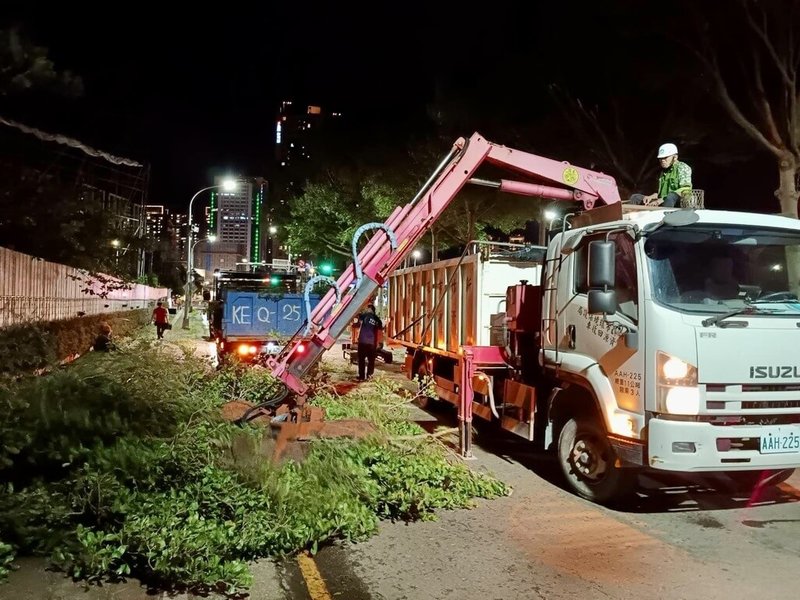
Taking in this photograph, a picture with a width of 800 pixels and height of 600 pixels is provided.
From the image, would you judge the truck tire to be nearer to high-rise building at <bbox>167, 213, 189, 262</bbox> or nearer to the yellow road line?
the yellow road line

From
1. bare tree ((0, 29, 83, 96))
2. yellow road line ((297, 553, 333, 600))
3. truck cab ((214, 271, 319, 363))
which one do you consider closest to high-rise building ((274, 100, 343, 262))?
truck cab ((214, 271, 319, 363))

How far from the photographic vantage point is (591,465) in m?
6.30

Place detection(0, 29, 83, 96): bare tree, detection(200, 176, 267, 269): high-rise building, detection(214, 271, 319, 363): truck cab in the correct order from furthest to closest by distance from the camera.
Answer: detection(200, 176, 267, 269): high-rise building < detection(214, 271, 319, 363): truck cab < detection(0, 29, 83, 96): bare tree

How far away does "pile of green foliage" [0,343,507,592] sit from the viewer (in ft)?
14.4

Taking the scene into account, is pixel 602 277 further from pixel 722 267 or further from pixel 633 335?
pixel 722 267

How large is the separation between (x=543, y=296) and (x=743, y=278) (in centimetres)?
208

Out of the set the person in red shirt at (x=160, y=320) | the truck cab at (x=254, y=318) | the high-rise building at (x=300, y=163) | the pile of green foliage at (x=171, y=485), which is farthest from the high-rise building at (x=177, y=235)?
the pile of green foliage at (x=171, y=485)

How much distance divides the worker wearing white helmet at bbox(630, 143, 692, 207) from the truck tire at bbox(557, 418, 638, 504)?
94.8 inches

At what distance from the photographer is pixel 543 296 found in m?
7.30

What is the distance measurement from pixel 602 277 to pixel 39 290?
11387mm

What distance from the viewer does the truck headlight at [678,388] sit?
205 inches

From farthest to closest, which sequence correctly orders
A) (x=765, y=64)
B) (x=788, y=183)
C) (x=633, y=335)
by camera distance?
(x=765, y=64) < (x=788, y=183) < (x=633, y=335)

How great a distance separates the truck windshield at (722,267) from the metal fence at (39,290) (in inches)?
363

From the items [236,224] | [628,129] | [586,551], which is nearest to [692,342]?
[586,551]
